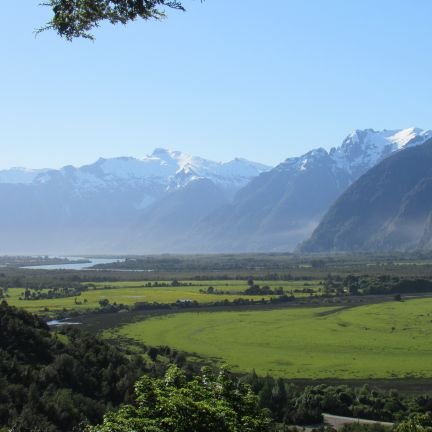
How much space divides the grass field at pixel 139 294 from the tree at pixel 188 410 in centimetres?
9682

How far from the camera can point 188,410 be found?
Result: 18.1m

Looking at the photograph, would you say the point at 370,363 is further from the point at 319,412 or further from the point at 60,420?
the point at 60,420

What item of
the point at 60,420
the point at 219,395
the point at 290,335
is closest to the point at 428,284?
the point at 290,335

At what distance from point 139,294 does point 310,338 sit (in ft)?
217

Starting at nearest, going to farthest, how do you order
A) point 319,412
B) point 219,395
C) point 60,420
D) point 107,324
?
1. point 219,395
2. point 60,420
3. point 319,412
4. point 107,324

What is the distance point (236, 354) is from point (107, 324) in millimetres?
31591

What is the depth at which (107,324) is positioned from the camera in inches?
3994

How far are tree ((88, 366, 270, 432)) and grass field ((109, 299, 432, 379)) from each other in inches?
1763

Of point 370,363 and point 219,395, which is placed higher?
point 219,395

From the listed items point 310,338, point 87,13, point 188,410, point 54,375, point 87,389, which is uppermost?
point 87,13

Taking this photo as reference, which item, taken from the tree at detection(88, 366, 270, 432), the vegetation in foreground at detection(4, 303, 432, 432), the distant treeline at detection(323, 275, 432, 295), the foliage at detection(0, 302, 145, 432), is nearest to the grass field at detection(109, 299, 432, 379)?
the vegetation in foreground at detection(4, 303, 432, 432)

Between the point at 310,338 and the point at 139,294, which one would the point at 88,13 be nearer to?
the point at 310,338

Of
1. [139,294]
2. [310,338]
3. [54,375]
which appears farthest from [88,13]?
[139,294]

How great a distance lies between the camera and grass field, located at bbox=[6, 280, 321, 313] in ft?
413
